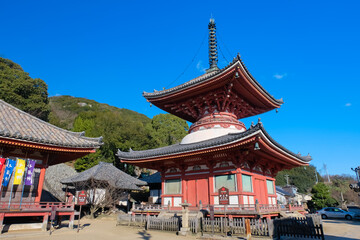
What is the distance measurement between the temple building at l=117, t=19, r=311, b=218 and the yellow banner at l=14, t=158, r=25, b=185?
7815 millimetres

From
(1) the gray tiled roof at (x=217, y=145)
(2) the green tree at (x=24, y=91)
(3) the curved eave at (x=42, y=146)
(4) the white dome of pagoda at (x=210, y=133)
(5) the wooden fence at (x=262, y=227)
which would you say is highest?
(2) the green tree at (x=24, y=91)

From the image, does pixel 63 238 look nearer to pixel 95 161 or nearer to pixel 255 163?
pixel 255 163

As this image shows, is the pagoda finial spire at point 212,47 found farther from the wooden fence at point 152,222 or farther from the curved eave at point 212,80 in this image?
the wooden fence at point 152,222

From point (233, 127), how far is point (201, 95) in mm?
3743

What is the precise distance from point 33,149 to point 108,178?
1546 centimetres

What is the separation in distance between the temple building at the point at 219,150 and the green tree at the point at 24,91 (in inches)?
1316

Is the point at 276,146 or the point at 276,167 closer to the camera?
the point at 276,146

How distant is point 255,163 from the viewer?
672 inches

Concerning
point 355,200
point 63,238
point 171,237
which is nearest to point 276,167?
point 171,237

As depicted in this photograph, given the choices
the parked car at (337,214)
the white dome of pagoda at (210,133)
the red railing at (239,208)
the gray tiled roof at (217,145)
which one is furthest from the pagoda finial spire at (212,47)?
the parked car at (337,214)


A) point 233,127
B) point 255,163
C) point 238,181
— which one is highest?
point 233,127

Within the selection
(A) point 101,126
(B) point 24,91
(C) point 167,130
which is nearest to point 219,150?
(C) point 167,130

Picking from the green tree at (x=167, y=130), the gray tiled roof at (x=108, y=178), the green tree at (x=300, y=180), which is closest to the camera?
the gray tiled roof at (x=108, y=178)

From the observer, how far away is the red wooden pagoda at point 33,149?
41.3 feet
